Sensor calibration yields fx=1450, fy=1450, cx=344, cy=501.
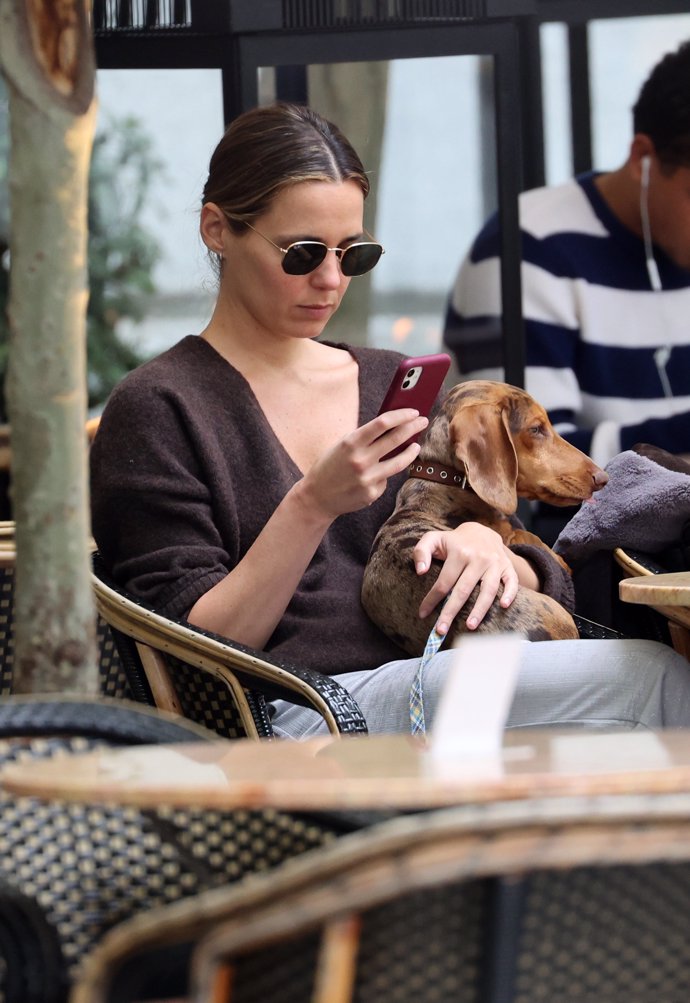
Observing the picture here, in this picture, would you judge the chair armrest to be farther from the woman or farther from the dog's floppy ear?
the dog's floppy ear

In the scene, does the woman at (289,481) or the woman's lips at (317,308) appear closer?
the woman at (289,481)

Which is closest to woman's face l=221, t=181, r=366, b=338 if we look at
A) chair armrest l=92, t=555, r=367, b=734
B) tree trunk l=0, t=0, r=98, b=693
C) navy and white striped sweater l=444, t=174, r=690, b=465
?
chair armrest l=92, t=555, r=367, b=734

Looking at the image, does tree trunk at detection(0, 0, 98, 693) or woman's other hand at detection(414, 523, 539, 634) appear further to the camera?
woman's other hand at detection(414, 523, 539, 634)

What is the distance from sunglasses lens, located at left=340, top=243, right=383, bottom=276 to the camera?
2.66 m

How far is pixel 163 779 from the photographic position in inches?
44.9

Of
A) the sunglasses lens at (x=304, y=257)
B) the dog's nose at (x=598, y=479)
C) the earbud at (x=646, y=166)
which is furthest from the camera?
the earbud at (x=646, y=166)

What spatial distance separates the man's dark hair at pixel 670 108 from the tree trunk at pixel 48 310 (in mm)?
2917

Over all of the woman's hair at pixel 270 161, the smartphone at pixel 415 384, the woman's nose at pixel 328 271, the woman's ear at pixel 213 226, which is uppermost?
the woman's hair at pixel 270 161

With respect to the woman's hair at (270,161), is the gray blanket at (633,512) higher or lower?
lower

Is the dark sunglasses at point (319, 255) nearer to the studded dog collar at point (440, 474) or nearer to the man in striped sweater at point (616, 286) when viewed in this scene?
the studded dog collar at point (440, 474)

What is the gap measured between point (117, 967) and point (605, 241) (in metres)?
3.54

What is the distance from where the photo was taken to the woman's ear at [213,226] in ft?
9.12

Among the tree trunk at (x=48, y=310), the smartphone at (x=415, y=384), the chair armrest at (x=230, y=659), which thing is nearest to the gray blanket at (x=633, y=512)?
the smartphone at (x=415, y=384)

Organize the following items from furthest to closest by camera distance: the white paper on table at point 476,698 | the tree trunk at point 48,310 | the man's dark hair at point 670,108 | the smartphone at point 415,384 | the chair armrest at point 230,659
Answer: the man's dark hair at point 670,108, the smartphone at point 415,384, the chair armrest at point 230,659, the tree trunk at point 48,310, the white paper on table at point 476,698
